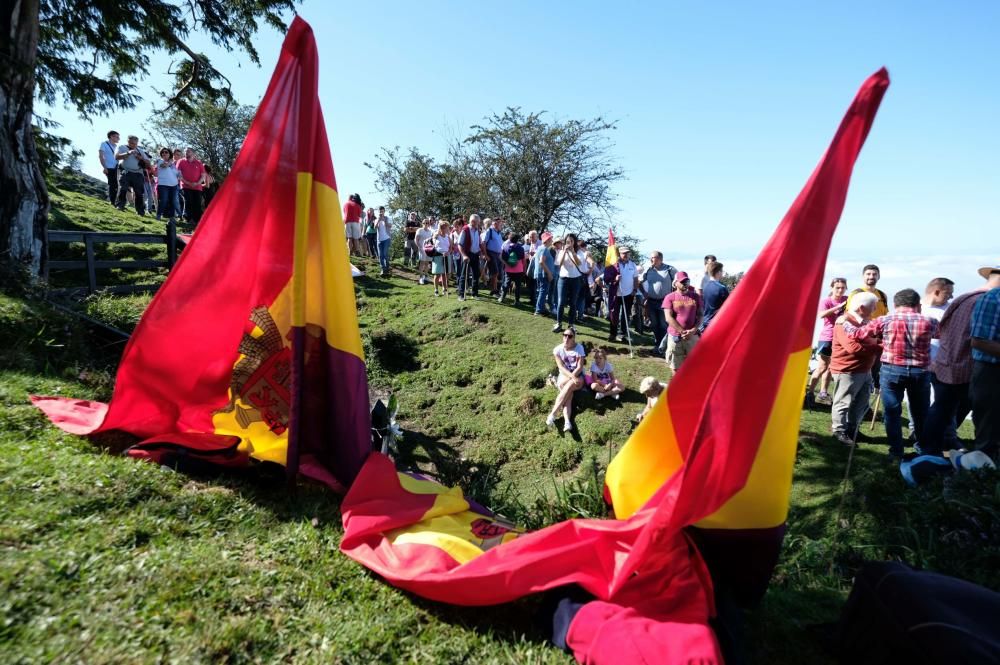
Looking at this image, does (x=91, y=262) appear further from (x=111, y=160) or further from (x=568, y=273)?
(x=568, y=273)

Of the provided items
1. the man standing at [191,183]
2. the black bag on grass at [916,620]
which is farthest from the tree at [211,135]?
the black bag on grass at [916,620]

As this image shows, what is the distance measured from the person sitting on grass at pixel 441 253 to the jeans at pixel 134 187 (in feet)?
27.7

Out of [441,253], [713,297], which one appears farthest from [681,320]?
[441,253]

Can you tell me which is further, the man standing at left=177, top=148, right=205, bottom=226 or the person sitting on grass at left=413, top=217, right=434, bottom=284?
the person sitting on grass at left=413, top=217, right=434, bottom=284

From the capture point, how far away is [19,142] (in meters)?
7.28

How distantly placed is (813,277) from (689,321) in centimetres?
635

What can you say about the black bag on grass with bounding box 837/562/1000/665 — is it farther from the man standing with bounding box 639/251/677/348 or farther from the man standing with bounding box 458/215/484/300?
the man standing with bounding box 458/215/484/300

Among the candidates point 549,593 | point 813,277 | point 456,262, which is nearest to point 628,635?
point 549,593

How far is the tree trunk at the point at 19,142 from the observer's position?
698 centimetres

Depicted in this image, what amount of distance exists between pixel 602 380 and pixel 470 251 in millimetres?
5948

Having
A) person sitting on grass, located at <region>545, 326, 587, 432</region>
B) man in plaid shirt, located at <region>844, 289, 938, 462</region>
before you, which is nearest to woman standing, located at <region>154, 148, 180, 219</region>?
person sitting on grass, located at <region>545, 326, 587, 432</region>

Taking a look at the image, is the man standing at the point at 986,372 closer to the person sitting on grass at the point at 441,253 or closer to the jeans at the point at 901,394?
the jeans at the point at 901,394

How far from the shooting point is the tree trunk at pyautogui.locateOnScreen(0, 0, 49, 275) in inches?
275

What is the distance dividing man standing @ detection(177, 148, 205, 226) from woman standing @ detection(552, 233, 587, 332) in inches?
433
